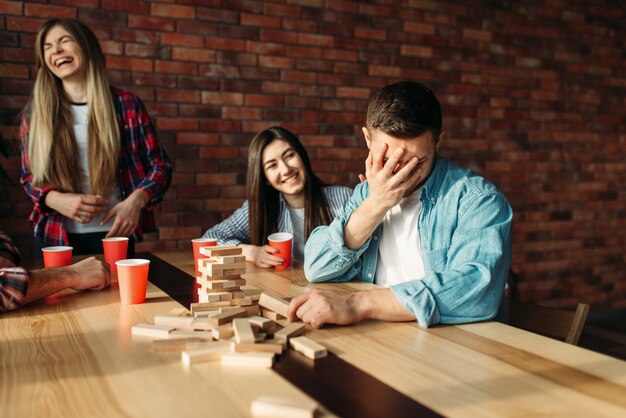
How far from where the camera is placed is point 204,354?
A: 0.99 m

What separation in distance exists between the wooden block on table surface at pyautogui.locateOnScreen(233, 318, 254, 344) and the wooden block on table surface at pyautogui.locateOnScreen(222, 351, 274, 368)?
5cm

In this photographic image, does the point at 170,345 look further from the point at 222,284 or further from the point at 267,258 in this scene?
the point at 267,258

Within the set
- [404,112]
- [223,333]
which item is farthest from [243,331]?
[404,112]

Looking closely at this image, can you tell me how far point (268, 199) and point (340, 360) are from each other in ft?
4.77

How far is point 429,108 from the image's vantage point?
4.75 ft

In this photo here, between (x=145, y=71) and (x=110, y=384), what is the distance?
2613mm

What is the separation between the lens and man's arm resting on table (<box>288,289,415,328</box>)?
3.92 ft

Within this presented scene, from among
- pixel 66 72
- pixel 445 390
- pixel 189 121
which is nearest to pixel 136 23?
pixel 189 121

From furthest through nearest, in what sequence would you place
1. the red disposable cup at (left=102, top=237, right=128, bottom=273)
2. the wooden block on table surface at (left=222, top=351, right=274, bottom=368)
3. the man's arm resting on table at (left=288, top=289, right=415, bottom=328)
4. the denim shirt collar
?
the red disposable cup at (left=102, top=237, right=128, bottom=273), the denim shirt collar, the man's arm resting on table at (left=288, top=289, right=415, bottom=328), the wooden block on table surface at (left=222, top=351, right=274, bottom=368)

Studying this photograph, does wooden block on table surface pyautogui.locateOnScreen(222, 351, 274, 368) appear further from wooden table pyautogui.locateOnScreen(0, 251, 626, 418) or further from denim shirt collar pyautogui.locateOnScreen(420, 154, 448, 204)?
denim shirt collar pyautogui.locateOnScreen(420, 154, 448, 204)

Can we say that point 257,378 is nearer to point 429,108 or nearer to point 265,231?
point 429,108

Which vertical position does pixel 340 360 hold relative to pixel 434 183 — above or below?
below

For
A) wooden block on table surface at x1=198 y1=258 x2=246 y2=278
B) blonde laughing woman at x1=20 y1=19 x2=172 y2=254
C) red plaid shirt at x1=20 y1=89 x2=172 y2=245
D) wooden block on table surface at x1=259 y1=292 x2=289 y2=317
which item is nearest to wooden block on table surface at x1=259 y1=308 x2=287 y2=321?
wooden block on table surface at x1=259 y1=292 x2=289 y2=317

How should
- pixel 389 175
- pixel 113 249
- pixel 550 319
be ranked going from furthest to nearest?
1. pixel 113 249
2. pixel 550 319
3. pixel 389 175
